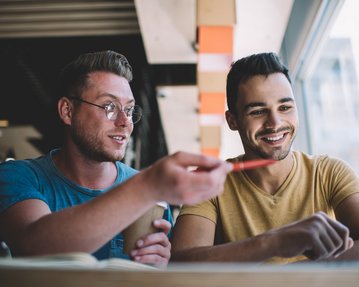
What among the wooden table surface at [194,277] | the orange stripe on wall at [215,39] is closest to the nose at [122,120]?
the wooden table surface at [194,277]

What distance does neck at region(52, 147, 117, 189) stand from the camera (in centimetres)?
172

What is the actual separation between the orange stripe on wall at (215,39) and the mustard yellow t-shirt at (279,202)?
6.87ft

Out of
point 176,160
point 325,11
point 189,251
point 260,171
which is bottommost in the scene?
point 189,251

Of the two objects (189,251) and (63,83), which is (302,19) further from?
(189,251)

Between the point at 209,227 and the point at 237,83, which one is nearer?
the point at 209,227

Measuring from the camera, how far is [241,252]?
115cm

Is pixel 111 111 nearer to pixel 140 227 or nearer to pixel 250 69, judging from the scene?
pixel 250 69

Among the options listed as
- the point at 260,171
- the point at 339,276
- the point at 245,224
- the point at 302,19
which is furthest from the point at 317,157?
the point at 302,19

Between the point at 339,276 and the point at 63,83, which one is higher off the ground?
the point at 63,83

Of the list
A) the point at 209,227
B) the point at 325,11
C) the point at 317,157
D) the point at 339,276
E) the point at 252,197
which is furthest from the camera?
the point at 325,11

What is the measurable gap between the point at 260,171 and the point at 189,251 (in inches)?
21.8

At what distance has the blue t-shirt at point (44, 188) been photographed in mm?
1310

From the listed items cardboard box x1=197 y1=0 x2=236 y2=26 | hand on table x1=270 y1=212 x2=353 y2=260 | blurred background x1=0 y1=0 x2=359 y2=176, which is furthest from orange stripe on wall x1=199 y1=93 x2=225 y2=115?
hand on table x1=270 y1=212 x2=353 y2=260

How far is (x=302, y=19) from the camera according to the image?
133 inches
